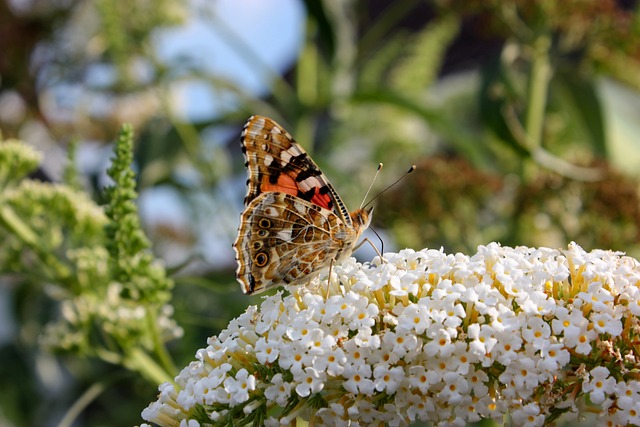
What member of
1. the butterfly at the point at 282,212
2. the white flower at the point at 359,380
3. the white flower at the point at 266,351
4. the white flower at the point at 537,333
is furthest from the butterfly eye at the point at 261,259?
the white flower at the point at 537,333

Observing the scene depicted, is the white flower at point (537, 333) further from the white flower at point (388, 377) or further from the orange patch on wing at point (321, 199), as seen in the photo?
the orange patch on wing at point (321, 199)

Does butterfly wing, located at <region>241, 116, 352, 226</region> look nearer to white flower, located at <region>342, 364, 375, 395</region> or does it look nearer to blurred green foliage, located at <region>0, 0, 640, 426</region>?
blurred green foliage, located at <region>0, 0, 640, 426</region>

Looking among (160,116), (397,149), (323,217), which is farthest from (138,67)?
(323,217)

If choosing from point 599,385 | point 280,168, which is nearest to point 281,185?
point 280,168

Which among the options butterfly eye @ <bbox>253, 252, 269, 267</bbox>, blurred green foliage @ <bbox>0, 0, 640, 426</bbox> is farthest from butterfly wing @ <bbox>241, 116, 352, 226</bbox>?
blurred green foliage @ <bbox>0, 0, 640, 426</bbox>

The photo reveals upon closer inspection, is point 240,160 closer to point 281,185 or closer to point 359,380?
point 281,185
